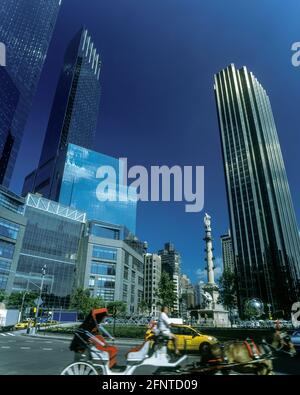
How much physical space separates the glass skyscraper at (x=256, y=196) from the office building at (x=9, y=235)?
74427 mm

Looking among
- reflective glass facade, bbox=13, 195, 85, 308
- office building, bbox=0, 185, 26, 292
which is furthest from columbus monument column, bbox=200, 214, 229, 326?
office building, bbox=0, 185, 26, 292

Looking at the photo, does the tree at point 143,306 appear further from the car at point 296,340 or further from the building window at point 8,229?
the car at point 296,340

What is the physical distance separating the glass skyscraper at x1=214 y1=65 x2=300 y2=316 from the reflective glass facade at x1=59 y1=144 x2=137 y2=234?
178 feet

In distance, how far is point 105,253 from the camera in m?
93.8

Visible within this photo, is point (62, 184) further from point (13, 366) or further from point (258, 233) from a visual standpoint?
point (13, 366)

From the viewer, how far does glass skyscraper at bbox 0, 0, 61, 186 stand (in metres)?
128

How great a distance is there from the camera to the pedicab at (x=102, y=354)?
5.95 m

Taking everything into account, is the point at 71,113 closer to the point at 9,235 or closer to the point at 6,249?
the point at 9,235

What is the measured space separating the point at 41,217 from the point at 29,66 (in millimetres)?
104597

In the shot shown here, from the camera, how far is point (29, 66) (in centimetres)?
14588

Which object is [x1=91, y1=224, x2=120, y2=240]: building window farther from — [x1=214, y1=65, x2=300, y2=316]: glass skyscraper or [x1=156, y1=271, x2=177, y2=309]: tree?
[x1=156, y1=271, x2=177, y2=309]: tree

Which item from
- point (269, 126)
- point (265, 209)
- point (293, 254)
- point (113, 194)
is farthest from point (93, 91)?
point (293, 254)

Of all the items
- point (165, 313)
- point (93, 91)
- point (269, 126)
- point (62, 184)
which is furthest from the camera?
point (93, 91)

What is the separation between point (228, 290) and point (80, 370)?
55097 millimetres
